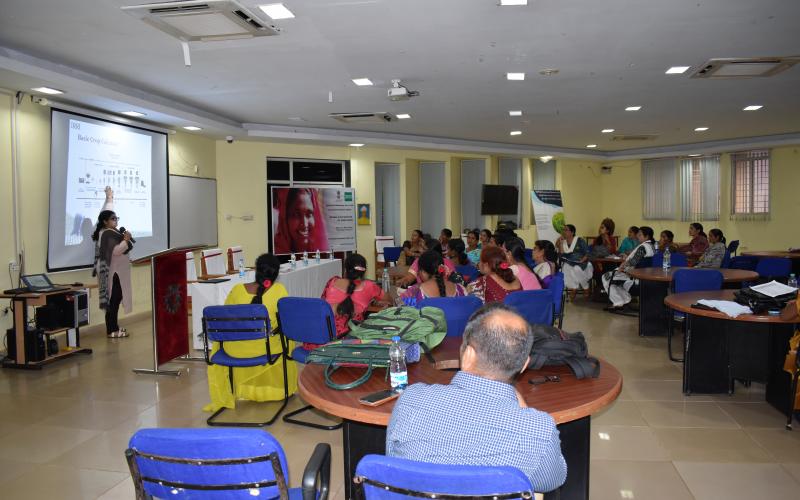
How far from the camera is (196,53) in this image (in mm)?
5707

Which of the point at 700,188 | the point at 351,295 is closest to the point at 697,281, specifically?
the point at 351,295

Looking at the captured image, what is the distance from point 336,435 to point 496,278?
1.96m

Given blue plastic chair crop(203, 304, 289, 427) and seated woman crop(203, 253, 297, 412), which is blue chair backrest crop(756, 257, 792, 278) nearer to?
seated woman crop(203, 253, 297, 412)

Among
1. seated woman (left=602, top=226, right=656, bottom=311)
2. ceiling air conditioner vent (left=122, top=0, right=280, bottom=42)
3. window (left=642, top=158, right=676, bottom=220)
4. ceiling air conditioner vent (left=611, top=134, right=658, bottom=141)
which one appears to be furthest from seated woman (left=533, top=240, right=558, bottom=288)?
window (left=642, top=158, right=676, bottom=220)

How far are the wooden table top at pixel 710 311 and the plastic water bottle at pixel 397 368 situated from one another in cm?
289

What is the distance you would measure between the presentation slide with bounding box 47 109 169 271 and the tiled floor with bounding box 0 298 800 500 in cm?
183

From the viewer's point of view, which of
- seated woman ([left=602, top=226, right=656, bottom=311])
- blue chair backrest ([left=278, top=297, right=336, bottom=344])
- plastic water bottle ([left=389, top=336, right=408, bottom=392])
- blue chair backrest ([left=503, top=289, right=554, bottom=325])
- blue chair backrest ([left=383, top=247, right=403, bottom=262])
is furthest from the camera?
blue chair backrest ([left=383, top=247, right=403, bottom=262])

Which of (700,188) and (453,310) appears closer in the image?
(453,310)

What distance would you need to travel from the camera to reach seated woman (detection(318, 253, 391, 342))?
15.0 ft

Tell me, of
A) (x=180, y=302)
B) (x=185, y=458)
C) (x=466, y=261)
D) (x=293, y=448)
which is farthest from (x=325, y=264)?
(x=185, y=458)

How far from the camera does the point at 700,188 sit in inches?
562

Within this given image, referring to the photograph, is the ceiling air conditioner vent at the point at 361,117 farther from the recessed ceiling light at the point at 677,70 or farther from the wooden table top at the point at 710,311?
the wooden table top at the point at 710,311

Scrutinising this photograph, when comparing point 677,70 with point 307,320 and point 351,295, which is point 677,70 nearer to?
point 351,295

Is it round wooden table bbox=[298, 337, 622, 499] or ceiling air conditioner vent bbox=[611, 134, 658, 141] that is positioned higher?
ceiling air conditioner vent bbox=[611, 134, 658, 141]
